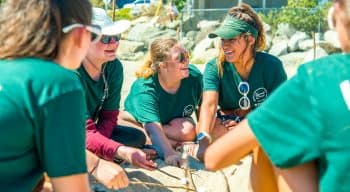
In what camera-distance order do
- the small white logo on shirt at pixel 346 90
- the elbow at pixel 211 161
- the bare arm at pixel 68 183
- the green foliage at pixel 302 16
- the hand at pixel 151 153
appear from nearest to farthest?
the small white logo on shirt at pixel 346 90 → the bare arm at pixel 68 183 → the elbow at pixel 211 161 → the hand at pixel 151 153 → the green foliage at pixel 302 16

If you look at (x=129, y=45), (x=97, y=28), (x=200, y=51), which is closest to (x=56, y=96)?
(x=97, y=28)

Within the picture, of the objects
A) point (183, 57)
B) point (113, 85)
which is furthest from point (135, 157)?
point (183, 57)

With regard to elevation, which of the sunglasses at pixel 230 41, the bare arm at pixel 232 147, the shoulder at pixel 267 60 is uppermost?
the bare arm at pixel 232 147

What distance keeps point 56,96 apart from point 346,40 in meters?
0.84

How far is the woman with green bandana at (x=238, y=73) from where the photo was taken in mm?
4180

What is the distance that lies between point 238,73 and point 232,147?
234cm

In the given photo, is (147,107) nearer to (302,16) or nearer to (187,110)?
(187,110)

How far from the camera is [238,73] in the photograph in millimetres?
4250

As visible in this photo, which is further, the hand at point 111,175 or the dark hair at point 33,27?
the hand at point 111,175

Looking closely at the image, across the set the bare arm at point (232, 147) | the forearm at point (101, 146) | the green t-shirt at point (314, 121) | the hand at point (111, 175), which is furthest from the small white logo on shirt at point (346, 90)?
the forearm at point (101, 146)

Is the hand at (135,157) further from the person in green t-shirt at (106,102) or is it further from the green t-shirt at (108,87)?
the green t-shirt at (108,87)

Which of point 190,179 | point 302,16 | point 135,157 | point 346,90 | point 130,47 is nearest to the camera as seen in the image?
point 346,90

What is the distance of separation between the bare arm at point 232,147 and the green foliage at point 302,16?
12968 mm

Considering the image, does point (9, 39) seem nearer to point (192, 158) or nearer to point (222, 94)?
point (192, 158)
